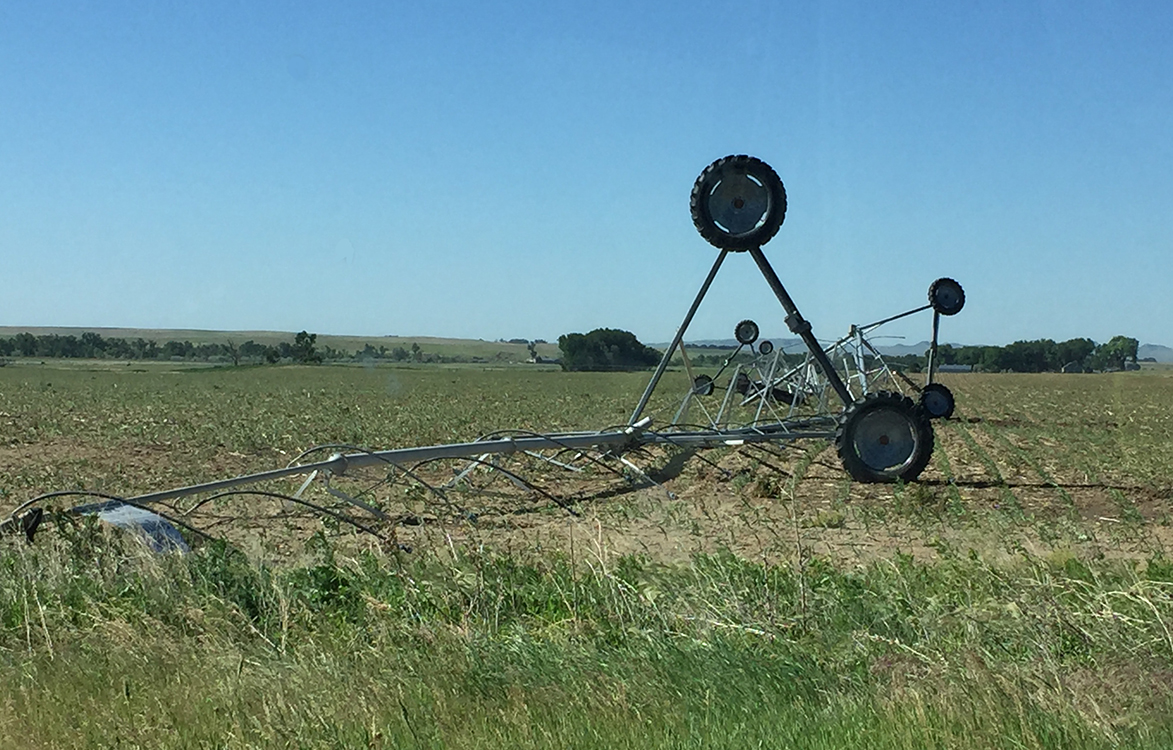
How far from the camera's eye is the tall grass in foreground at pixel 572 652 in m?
4.47

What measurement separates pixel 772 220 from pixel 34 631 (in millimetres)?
9188

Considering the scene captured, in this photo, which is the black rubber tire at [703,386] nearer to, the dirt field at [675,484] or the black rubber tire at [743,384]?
the dirt field at [675,484]

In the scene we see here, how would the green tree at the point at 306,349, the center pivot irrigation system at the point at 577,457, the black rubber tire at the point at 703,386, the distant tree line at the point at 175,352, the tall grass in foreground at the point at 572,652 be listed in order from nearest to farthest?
1. the tall grass in foreground at the point at 572,652
2. the center pivot irrigation system at the point at 577,457
3. the black rubber tire at the point at 703,386
4. the green tree at the point at 306,349
5. the distant tree line at the point at 175,352

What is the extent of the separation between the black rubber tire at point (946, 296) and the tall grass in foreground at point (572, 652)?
9494 mm

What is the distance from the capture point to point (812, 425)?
52.1 feet

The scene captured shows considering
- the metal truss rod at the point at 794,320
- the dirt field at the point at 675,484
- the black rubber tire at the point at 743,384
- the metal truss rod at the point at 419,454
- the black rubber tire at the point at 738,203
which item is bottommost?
the dirt field at the point at 675,484

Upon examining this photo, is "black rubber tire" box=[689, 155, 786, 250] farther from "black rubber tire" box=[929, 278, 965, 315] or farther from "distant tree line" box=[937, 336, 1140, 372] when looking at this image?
"distant tree line" box=[937, 336, 1140, 372]

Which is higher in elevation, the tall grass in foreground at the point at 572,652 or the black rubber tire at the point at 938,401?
the black rubber tire at the point at 938,401

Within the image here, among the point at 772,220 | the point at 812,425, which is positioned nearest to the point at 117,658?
the point at 772,220

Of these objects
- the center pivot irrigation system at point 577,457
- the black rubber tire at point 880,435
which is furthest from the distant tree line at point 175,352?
the black rubber tire at point 880,435

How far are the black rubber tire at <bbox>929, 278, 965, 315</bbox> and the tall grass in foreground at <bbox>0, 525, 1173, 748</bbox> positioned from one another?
9.49 meters

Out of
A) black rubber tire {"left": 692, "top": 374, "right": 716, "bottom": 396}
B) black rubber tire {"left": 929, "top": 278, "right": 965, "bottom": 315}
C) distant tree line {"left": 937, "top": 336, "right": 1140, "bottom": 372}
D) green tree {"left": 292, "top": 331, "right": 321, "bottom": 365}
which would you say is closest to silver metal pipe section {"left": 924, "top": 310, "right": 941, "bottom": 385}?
black rubber tire {"left": 929, "top": 278, "right": 965, "bottom": 315}

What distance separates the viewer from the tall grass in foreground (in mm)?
4473

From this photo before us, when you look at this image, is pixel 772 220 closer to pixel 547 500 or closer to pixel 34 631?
pixel 547 500
